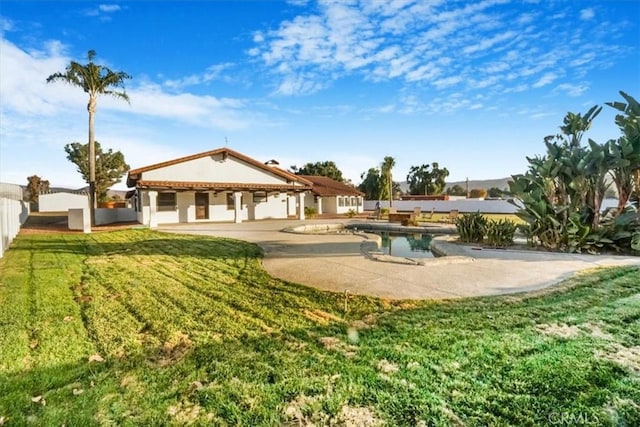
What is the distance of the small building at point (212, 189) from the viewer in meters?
23.2

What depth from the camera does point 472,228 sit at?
1273cm

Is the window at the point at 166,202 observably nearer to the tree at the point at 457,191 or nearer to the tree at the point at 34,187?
the tree at the point at 34,187

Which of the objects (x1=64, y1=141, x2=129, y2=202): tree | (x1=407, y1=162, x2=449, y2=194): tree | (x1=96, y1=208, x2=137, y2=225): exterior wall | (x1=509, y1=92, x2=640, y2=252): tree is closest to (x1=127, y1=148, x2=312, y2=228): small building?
(x1=96, y1=208, x2=137, y2=225): exterior wall

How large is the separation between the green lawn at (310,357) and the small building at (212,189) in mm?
18255

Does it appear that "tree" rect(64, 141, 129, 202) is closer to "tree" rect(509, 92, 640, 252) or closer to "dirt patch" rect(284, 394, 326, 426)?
"tree" rect(509, 92, 640, 252)

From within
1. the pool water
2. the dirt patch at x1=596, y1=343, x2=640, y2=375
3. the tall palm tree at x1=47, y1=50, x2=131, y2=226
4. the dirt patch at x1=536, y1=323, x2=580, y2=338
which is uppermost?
the tall palm tree at x1=47, y1=50, x2=131, y2=226

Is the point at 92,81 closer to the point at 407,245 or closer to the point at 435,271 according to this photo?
the point at 407,245

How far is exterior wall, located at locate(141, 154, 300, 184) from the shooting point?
24188 mm

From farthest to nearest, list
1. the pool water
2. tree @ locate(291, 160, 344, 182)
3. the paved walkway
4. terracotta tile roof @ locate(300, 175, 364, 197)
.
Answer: tree @ locate(291, 160, 344, 182) < terracotta tile roof @ locate(300, 175, 364, 197) < the pool water < the paved walkway

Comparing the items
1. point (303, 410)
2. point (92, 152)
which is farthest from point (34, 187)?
point (303, 410)

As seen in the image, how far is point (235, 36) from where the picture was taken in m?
13.6

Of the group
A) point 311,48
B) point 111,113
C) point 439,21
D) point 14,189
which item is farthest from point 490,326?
point 14,189

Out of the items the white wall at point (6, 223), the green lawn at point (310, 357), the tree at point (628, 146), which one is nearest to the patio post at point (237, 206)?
the white wall at point (6, 223)

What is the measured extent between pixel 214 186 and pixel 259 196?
4.83 meters
